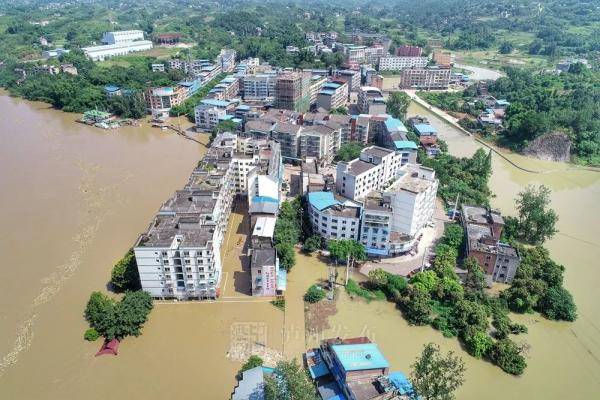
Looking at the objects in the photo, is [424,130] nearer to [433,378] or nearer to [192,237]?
[192,237]

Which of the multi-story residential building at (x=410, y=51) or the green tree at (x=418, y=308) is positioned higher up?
the multi-story residential building at (x=410, y=51)

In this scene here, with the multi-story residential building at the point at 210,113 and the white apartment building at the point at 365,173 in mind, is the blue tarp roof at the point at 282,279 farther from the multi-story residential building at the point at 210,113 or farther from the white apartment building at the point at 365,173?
the multi-story residential building at the point at 210,113

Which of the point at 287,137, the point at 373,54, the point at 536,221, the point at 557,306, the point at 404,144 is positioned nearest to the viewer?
the point at 557,306

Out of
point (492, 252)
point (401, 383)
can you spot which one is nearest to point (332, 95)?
point (492, 252)

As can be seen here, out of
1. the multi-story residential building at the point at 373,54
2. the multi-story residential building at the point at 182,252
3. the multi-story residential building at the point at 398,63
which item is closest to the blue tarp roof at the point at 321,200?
the multi-story residential building at the point at 182,252

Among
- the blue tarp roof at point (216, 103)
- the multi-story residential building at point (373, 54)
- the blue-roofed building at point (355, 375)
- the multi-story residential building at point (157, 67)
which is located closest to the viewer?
the blue-roofed building at point (355, 375)

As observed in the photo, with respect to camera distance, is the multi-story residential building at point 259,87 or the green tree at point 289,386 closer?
the green tree at point 289,386
